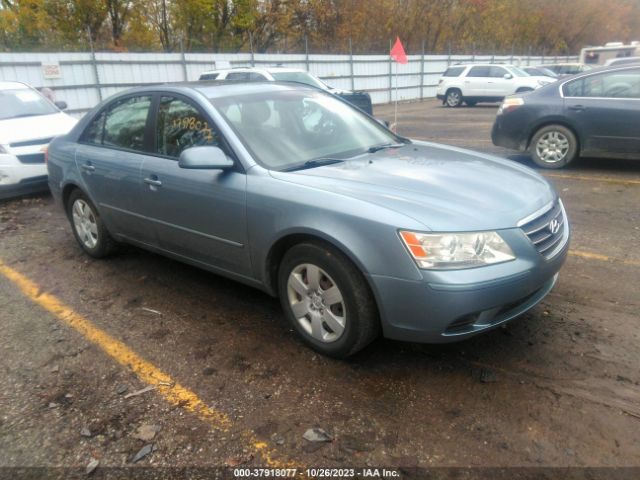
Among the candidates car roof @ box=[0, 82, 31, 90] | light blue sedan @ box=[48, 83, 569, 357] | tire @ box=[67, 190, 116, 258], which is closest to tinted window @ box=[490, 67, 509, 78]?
car roof @ box=[0, 82, 31, 90]

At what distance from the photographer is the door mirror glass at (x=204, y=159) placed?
10.4ft

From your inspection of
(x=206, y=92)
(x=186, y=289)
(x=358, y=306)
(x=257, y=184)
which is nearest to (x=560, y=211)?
(x=358, y=306)

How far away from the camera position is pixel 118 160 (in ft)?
13.6

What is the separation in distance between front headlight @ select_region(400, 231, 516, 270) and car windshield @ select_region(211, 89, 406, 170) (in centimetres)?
106

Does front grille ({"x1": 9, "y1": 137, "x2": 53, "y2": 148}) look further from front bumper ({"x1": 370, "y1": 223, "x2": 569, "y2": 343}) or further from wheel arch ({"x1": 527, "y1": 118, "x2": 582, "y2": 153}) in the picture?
wheel arch ({"x1": 527, "y1": 118, "x2": 582, "y2": 153})

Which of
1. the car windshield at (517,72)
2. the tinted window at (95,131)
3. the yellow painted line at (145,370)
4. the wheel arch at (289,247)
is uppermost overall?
the car windshield at (517,72)

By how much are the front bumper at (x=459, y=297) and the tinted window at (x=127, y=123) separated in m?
2.45

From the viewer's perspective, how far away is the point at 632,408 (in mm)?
2539

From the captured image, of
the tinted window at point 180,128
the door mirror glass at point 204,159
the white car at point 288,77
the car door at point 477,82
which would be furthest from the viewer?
the car door at point 477,82

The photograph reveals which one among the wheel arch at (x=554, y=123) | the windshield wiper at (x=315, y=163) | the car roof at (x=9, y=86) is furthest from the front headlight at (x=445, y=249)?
the car roof at (x=9, y=86)

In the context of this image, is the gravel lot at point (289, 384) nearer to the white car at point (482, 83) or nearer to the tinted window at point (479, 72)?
the white car at point (482, 83)

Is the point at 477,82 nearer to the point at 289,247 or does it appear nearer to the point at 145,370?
the point at 289,247

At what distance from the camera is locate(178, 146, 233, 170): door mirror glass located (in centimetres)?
317

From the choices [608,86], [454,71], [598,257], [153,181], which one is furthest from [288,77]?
[454,71]
